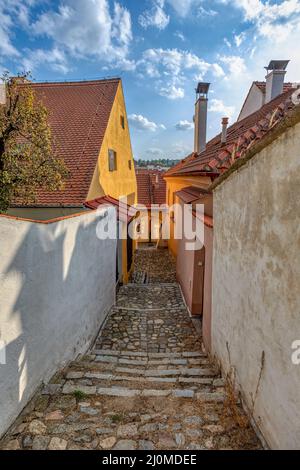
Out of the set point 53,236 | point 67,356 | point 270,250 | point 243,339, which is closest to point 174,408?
point 243,339

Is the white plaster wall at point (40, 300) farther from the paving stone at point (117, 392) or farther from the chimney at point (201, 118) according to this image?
the chimney at point (201, 118)

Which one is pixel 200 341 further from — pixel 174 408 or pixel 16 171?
pixel 16 171

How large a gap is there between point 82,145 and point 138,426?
29.7 feet

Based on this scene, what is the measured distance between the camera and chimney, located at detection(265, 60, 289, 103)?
34.1 feet

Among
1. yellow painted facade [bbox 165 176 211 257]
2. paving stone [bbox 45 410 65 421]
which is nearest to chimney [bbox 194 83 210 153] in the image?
yellow painted facade [bbox 165 176 211 257]

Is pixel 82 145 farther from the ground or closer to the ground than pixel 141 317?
farther from the ground

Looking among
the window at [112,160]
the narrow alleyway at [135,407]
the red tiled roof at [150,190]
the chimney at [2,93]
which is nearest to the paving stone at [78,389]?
the narrow alleyway at [135,407]

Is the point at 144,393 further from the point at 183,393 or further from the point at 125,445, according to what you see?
the point at 125,445

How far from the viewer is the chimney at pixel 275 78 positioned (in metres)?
10.4

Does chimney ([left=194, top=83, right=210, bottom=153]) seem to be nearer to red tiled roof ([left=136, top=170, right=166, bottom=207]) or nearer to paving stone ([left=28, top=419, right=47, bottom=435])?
red tiled roof ([left=136, top=170, right=166, bottom=207])

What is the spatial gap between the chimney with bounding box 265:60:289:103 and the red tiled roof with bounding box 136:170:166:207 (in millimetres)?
11300

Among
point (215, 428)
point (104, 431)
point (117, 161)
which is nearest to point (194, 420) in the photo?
point (215, 428)

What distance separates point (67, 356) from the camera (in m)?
4.50

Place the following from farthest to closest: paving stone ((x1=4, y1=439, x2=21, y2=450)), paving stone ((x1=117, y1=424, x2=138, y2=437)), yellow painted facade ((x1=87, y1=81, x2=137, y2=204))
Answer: yellow painted facade ((x1=87, y1=81, x2=137, y2=204)) < paving stone ((x1=117, y1=424, x2=138, y2=437)) < paving stone ((x1=4, y1=439, x2=21, y2=450))
